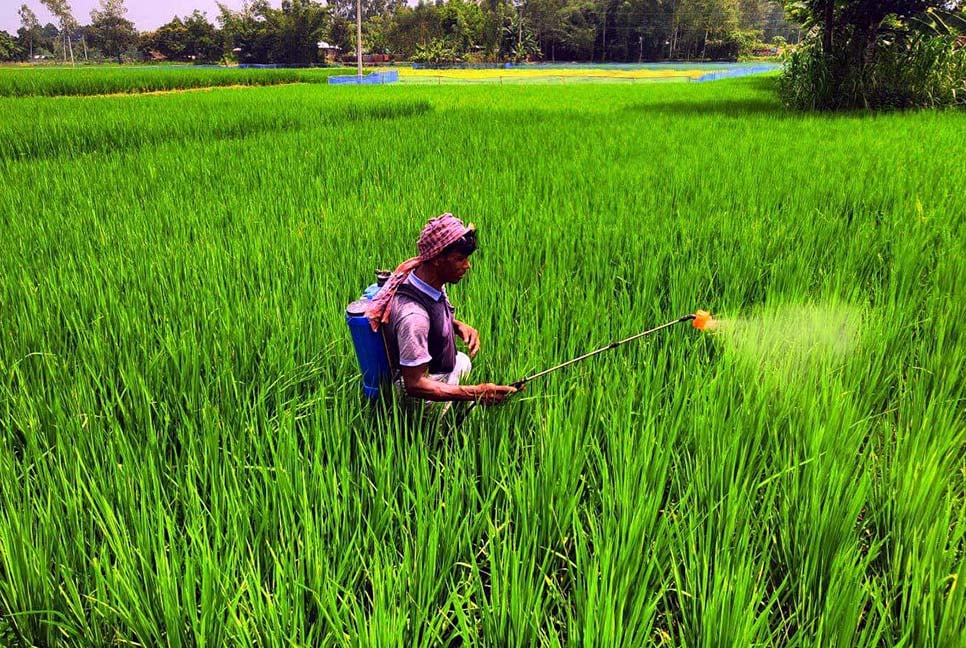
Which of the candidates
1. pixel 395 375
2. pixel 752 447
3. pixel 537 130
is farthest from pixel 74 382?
pixel 537 130

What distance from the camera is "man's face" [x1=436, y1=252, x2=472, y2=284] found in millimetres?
1318

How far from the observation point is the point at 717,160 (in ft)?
16.1

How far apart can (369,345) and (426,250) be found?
0.89 ft

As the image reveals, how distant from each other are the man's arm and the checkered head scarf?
0.13m

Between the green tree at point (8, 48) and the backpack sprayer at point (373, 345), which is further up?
the green tree at point (8, 48)

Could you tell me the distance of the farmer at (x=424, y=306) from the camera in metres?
1.31

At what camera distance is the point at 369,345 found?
1408mm

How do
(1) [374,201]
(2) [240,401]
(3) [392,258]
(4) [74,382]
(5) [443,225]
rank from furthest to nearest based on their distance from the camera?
(1) [374,201] → (3) [392,258] → (4) [74,382] → (2) [240,401] → (5) [443,225]

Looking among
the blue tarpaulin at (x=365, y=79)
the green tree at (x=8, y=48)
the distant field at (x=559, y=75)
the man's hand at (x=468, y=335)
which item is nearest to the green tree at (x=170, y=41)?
the green tree at (x=8, y=48)

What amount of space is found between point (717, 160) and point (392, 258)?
3.28 meters

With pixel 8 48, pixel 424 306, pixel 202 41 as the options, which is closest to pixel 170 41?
pixel 202 41

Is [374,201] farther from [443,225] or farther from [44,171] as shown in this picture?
[44,171]

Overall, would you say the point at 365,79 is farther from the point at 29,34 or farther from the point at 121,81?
the point at 29,34

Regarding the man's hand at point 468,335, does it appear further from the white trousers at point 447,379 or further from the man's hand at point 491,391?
the man's hand at point 491,391
